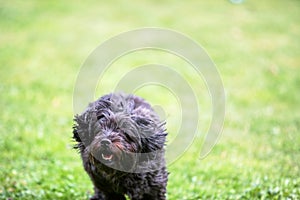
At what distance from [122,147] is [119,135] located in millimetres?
162

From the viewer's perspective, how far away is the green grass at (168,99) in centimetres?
720

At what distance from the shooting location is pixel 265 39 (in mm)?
18672

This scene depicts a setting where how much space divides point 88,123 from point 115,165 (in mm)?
634

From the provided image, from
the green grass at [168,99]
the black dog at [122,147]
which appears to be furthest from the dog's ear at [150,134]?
the green grass at [168,99]

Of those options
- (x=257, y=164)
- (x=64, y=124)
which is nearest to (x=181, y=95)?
(x=64, y=124)

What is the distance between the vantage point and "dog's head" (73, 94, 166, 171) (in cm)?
481

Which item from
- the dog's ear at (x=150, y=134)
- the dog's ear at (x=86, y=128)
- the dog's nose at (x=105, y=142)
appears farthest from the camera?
the dog's ear at (x=150, y=134)

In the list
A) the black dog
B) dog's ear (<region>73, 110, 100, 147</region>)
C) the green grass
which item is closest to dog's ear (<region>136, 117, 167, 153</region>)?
the black dog

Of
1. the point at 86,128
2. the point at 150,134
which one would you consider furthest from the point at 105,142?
the point at 150,134

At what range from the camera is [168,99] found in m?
13.0

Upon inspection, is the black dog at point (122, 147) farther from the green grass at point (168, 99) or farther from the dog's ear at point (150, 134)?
the green grass at point (168, 99)

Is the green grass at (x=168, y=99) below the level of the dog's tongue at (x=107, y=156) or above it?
above

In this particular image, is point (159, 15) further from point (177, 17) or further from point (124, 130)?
point (124, 130)

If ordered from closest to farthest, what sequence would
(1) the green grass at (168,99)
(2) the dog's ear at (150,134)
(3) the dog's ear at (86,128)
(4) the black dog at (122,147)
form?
1. (4) the black dog at (122,147)
2. (3) the dog's ear at (86,128)
3. (2) the dog's ear at (150,134)
4. (1) the green grass at (168,99)
